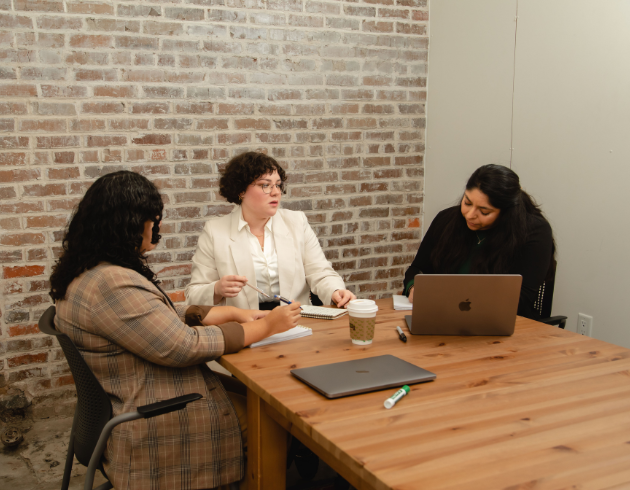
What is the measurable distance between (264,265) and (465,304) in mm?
1028

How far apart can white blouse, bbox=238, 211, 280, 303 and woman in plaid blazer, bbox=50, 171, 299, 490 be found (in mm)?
864

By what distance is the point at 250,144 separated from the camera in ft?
10.1

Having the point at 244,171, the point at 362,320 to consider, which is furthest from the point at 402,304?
the point at 244,171

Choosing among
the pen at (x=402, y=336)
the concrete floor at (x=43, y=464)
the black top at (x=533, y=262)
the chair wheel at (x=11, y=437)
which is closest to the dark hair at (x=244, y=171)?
the pen at (x=402, y=336)

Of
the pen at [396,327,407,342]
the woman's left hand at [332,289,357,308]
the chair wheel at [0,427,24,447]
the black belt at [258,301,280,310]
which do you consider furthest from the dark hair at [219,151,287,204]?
the chair wheel at [0,427,24,447]

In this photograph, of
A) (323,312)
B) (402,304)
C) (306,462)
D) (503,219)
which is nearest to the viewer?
(323,312)

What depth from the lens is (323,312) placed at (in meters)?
2.00

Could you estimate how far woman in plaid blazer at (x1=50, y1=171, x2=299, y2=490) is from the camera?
1.40 meters

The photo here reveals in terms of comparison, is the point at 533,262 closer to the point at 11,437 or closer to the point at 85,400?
the point at 85,400

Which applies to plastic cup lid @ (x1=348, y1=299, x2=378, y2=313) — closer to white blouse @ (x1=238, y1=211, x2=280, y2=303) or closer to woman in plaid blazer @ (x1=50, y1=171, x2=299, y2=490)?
woman in plaid blazer @ (x1=50, y1=171, x2=299, y2=490)

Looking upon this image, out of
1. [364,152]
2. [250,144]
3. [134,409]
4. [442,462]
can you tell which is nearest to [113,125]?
[250,144]

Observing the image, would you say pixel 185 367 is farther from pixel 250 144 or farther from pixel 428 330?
pixel 250 144

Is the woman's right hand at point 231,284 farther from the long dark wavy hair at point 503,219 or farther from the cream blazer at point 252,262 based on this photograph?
the long dark wavy hair at point 503,219

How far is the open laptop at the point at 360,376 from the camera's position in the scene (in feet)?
4.12
